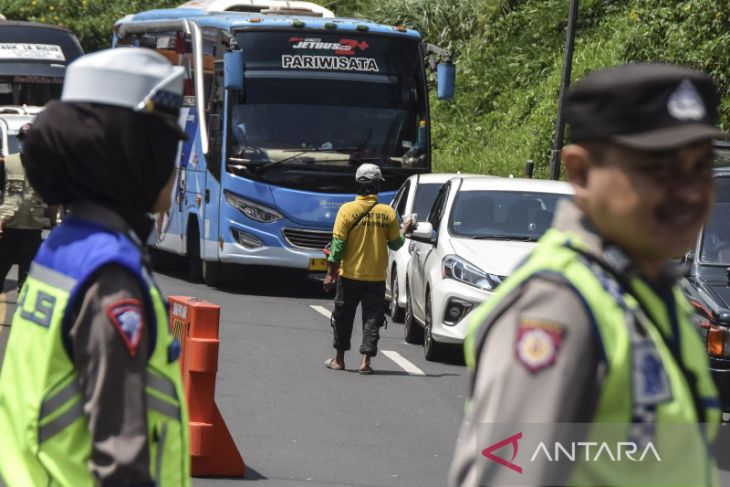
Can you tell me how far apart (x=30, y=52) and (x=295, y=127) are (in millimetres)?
16948

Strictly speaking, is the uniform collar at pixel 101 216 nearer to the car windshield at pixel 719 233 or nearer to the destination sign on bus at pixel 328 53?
the car windshield at pixel 719 233

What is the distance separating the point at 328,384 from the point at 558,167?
46.5 feet

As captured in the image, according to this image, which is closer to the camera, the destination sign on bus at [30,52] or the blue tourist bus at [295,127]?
the blue tourist bus at [295,127]

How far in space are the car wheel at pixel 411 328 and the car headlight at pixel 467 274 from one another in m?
1.43

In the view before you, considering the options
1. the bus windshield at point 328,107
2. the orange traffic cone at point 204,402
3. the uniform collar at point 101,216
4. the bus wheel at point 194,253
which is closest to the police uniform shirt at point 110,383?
the uniform collar at point 101,216

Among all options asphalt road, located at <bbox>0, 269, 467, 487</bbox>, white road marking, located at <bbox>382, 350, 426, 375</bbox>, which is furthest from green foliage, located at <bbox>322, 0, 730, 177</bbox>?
white road marking, located at <bbox>382, 350, 426, 375</bbox>

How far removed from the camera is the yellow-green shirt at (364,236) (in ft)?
41.4

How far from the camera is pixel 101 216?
3.14 metres

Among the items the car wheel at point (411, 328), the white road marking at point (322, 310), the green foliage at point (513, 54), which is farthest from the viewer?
the green foliage at point (513, 54)

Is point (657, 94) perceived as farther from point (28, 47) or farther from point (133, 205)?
point (28, 47)

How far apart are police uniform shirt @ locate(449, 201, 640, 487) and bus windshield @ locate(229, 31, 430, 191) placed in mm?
16373

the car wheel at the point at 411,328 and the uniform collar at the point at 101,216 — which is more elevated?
the uniform collar at the point at 101,216

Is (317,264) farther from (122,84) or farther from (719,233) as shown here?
(122,84)

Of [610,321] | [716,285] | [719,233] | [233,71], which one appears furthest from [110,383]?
[233,71]
